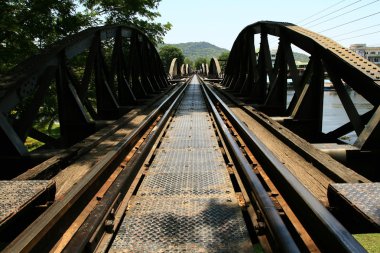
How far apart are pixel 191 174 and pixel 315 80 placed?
3590 mm

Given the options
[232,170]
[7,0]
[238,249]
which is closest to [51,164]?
[232,170]

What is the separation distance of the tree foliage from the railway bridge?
14.4ft

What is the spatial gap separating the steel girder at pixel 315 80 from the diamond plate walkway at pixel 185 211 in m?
2.23

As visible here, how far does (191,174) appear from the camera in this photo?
15.6 ft

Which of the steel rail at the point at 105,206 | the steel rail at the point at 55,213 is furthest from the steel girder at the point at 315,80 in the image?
the steel rail at the point at 55,213

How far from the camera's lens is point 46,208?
11.0 ft

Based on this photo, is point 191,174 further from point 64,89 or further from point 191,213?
point 64,89

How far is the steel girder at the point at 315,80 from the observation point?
16.8 feet

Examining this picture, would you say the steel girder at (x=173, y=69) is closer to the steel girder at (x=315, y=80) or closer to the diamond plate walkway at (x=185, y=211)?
the steel girder at (x=315, y=80)

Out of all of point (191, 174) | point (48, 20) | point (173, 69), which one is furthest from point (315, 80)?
point (173, 69)

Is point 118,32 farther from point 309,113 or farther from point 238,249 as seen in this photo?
point 238,249

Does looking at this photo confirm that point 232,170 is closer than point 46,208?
No

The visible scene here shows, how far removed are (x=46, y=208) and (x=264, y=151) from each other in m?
2.97

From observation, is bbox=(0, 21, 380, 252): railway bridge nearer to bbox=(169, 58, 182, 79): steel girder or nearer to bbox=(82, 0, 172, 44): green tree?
bbox=(82, 0, 172, 44): green tree
